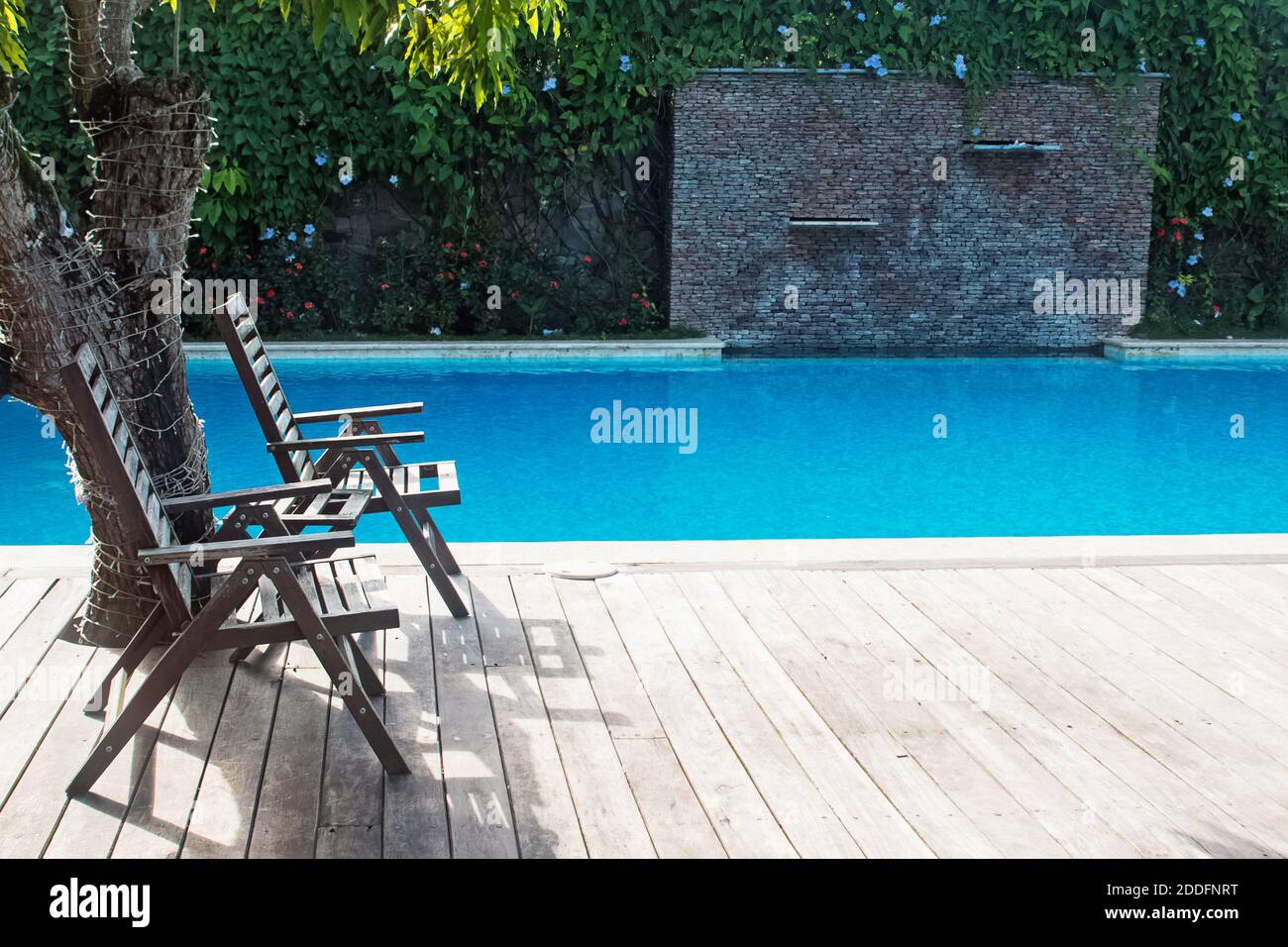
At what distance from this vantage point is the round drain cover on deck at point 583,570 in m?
4.12

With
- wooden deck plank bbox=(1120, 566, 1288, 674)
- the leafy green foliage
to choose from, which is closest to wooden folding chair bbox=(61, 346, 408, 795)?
wooden deck plank bbox=(1120, 566, 1288, 674)

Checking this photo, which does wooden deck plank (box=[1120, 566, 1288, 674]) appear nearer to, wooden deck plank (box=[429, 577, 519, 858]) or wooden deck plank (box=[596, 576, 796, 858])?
wooden deck plank (box=[596, 576, 796, 858])

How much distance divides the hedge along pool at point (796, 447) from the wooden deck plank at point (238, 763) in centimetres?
310

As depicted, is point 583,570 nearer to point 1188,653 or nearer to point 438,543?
point 438,543

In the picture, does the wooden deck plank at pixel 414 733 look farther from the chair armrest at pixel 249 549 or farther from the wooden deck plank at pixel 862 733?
the wooden deck plank at pixel 862 733

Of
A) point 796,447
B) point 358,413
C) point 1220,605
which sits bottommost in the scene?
point 796,447

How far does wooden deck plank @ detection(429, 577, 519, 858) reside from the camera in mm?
2502

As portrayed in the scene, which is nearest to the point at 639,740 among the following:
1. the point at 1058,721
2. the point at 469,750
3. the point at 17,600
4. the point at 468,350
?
the point at 469,750

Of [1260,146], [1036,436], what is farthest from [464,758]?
[1260,146]

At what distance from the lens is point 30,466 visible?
7359 mm

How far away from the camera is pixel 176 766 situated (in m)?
2.80

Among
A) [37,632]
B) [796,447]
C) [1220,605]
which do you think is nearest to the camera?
[37,632]

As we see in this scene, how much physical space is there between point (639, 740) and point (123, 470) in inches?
50.5
